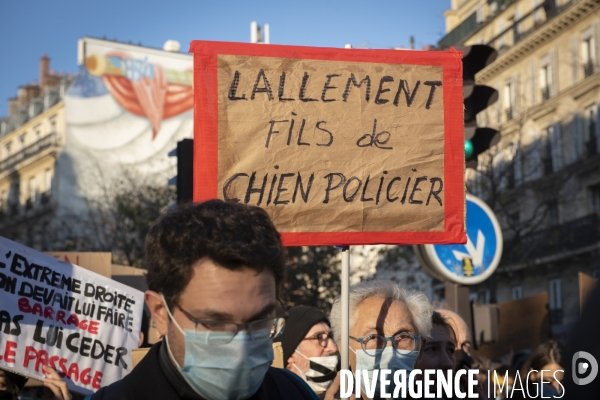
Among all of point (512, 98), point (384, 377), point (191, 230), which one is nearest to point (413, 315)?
point (384, 377)

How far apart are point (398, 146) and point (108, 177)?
53.6 metres

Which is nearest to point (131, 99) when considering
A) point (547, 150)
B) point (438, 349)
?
point (547, 150)

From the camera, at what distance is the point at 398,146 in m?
4.40

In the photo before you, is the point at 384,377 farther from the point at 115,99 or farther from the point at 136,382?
the point at 115,99

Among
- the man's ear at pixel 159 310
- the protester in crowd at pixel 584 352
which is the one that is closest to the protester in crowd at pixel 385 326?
the man's ear at pixel 159 310

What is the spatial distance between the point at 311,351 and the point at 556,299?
122 ft

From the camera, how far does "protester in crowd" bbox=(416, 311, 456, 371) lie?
16.7ft

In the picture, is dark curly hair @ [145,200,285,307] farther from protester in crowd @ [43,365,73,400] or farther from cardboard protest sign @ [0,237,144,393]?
cardboard protest sign @ [0,237,144,393]

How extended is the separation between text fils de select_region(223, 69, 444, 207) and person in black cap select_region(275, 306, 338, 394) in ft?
5.10

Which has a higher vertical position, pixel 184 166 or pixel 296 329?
pixel 184 166

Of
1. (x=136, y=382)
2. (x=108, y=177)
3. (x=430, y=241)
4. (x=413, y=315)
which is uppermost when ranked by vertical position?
(x=108, y=177)

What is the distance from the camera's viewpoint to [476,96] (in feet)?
23.2

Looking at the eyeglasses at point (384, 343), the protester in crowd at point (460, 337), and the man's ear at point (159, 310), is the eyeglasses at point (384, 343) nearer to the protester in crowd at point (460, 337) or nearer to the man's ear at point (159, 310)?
the protester in crowd at point (460, 337)

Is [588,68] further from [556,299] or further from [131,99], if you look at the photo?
[131,99]
